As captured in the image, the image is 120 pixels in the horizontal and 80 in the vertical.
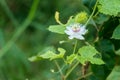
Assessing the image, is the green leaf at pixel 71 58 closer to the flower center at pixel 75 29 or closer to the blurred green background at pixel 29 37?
the flower center at pixel 75 29

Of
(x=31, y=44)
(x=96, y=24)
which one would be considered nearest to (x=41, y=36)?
(x=31, y=44)

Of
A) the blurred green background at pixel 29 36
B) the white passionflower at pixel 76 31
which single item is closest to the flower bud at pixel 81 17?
the white passionflower at pixel 76 31

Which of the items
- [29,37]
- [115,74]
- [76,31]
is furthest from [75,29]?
[29,37]

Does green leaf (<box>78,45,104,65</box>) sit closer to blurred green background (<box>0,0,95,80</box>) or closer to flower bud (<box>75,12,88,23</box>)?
flower bud (<box>75,12,88,23</box>)

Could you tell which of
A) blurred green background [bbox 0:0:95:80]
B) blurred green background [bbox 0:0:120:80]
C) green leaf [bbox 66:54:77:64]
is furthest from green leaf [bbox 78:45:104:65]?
blurred green background [bbox 0:0:95:80]

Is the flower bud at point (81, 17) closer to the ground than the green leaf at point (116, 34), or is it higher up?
higher up
